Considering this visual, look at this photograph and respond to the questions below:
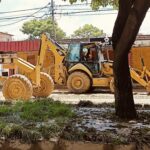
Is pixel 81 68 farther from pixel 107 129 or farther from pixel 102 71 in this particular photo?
pixel 107 129

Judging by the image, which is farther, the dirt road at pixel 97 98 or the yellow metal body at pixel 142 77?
the yellow metal body at pixel 142 77

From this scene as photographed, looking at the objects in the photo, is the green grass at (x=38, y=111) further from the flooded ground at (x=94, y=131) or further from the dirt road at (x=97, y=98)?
the dirt road at (x=97, y=98)

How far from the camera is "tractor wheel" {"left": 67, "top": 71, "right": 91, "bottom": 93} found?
22.1 metres

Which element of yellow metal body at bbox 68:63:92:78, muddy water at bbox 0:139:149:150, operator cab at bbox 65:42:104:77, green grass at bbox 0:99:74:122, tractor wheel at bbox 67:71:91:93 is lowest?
muddy water at bbox 0:139:149:150

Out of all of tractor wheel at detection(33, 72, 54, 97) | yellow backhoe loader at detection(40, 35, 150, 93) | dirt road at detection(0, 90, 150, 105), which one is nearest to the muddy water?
dirt road at detection(0, 90, 150, 105)

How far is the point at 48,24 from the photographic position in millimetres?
79188

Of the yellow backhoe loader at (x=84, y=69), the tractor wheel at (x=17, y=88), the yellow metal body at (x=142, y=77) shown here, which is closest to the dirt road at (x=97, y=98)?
the yellow metal body at (x=142, y=77)

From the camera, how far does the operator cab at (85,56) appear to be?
866 inches

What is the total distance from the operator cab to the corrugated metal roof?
8991 mm

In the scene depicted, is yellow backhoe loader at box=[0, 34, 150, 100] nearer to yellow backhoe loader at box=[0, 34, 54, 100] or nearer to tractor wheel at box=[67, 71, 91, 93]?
tractor wheel at box=[67, 71, 91, 93]

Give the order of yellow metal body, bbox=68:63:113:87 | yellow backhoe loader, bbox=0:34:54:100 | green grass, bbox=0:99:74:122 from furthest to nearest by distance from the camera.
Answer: yellow metal body, bbox=68:63:113:87, yellow backhoe loader, bbox=0:34:54:100, green grass, bbox=0:99:74:122

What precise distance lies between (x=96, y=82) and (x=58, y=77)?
1.97 meters

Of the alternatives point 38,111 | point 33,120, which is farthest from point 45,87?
point 33,120

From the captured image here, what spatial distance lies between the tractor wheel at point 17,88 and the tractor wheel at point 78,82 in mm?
5729
